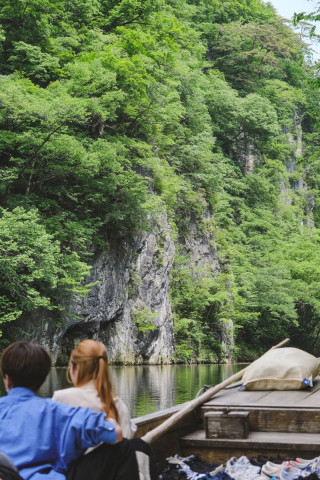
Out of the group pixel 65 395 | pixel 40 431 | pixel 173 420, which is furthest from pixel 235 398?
pixel 40 431

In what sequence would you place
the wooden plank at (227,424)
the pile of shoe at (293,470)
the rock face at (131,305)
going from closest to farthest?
1. the pile of shoe at (293,470)
2. the wooden plank at (227,424)
3. the rock face at (131,305)

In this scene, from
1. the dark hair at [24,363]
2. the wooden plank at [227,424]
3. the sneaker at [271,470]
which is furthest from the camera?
the wooden plank at [227,424]

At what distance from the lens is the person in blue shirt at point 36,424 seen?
2420 millimetres

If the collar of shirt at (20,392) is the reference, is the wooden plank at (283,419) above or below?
below

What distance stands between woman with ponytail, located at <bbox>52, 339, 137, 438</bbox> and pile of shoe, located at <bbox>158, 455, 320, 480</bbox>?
61.6 inches

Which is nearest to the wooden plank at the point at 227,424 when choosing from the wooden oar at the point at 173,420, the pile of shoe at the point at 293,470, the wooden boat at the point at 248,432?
the wooden boat at the point at 248,432

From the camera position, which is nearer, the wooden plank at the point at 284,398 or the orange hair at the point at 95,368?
the orange hair at the point at 95,368

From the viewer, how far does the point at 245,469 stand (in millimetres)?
4109

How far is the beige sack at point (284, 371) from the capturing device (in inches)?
223

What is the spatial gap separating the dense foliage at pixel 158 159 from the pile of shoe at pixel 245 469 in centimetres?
724

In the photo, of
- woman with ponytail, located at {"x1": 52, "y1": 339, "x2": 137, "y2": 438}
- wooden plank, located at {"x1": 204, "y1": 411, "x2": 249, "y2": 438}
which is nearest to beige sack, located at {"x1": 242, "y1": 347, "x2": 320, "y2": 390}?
wooden plank, located at {"x1": 204, "y1": 411, "x2": 249, "y2": 438}

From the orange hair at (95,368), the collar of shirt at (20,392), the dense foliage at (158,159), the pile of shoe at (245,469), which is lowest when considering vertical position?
the pile of shoe at (245,469)

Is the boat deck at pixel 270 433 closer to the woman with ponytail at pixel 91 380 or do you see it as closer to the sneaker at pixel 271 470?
the sneaker at pixel 271 470

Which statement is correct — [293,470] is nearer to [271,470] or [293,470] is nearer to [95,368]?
[271,470]
